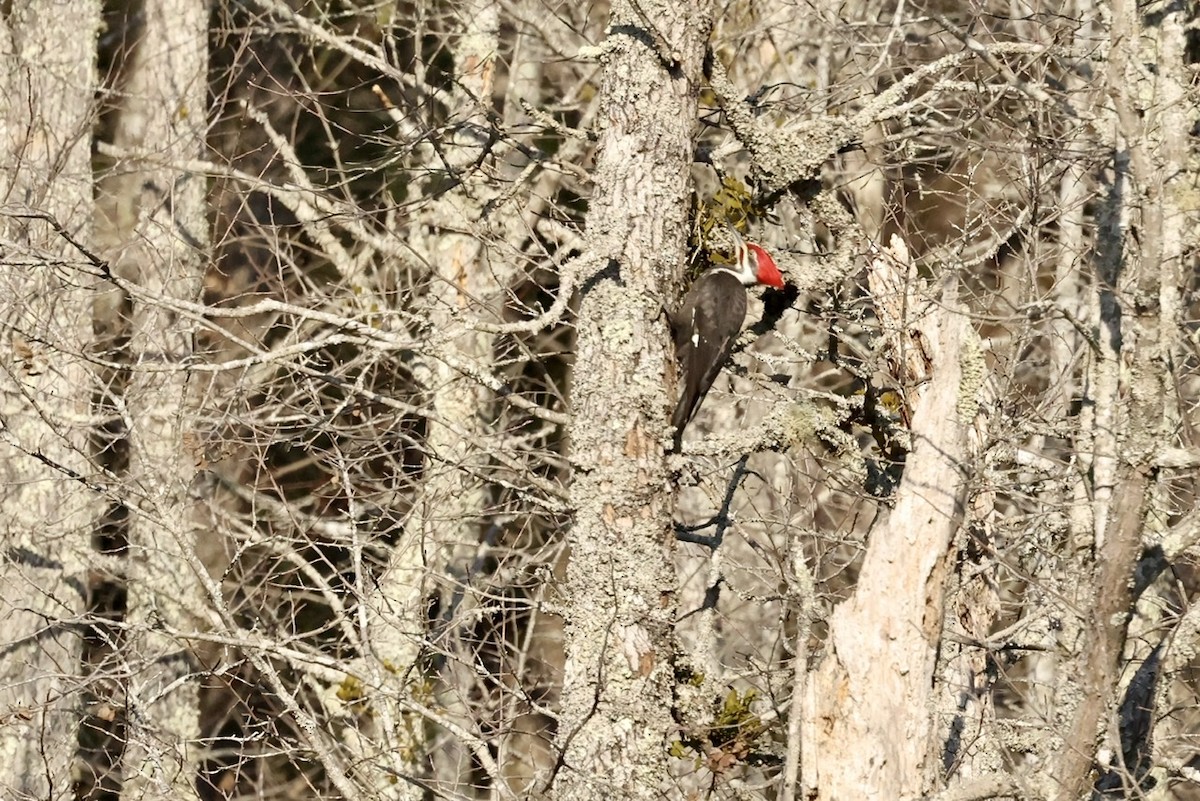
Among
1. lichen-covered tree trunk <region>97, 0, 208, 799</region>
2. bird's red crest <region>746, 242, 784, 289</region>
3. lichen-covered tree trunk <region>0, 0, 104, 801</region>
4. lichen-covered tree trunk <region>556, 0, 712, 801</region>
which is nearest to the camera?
lichen-covered tree trunk <region>556, 0, 712, 801</region>

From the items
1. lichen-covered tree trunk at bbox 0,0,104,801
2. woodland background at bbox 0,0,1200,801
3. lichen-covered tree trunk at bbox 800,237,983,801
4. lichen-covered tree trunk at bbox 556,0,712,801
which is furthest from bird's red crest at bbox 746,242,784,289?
lichen-covered tree trunk at bbox 0,0,104,801

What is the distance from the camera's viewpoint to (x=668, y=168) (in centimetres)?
532

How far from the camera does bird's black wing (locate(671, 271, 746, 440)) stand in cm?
565

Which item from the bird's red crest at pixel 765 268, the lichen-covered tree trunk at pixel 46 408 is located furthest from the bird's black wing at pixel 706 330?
the lichen-covered tree trunk at pixel 46 408

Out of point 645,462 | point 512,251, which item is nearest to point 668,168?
point 645,462

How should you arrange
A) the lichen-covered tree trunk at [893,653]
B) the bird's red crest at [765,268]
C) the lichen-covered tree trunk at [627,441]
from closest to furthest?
the lichen-covered tree trunk at [893,653] < the lichen-covered tree trunk at [627,441] < the bird's red crest at [765,268]

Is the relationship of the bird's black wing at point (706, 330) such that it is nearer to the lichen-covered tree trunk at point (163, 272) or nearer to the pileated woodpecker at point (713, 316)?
the pileated woodpecker at point (713, 316)

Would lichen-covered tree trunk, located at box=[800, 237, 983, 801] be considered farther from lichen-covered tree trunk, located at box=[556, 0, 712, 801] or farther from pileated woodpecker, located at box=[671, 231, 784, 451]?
pileated woodpecker, located at box=[671, 231, 784, 451]

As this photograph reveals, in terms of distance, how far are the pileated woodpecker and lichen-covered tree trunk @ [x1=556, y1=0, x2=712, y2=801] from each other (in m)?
0.37

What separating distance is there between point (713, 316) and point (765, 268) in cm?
32

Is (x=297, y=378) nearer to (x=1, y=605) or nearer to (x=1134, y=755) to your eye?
(x=1, y=605)

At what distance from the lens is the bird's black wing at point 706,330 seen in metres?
5.65

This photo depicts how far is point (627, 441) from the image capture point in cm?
519

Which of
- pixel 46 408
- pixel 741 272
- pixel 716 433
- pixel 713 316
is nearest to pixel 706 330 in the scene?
pixel 713 316
